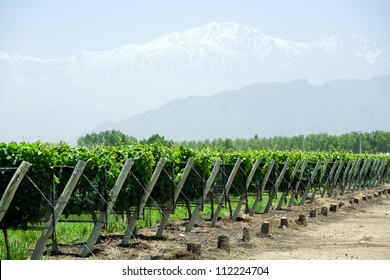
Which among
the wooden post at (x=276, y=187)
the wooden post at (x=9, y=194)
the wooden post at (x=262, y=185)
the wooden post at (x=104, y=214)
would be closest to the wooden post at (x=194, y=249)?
the wooden post at (x=104, y=214)

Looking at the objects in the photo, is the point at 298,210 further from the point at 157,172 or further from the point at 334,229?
the point at 157,172

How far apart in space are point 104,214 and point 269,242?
429 cm

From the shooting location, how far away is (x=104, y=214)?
1351 cm

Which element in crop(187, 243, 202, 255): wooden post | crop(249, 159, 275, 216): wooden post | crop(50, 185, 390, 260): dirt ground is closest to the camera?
crop(187, 243, 202, 255): wooden post

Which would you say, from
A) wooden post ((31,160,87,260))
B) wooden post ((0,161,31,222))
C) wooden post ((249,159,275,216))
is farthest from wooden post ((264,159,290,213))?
wooden post ((0,161,31,222))

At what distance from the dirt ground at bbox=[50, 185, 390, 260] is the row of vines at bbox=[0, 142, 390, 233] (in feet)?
2.71

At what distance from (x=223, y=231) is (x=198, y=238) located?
76.1 inches

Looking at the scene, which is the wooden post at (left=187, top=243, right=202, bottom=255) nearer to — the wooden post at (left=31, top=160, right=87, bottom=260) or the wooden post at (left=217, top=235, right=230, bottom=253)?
the wooden post at (left=217, top=235, right=230, bottom=253)

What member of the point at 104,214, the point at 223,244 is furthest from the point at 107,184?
the point at 223,244

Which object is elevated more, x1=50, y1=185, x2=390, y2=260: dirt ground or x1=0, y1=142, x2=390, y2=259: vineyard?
x1=0, y1=142, x2=390, y2=259: vineyard

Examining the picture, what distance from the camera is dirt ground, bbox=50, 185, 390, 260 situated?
13.5 m

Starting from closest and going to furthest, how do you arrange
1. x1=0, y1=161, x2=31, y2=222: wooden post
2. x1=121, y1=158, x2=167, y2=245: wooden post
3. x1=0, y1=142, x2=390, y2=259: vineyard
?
x1=0, y1=161, x2=31, y2=222: wooden post, x1=0, y1=142, x2=390, y2=259: vineyard, x1=121, y1=158, x2=167, y2=245: wooden post

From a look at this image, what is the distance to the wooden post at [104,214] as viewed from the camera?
42.4 ft

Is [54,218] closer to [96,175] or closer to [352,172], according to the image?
[96,175]
